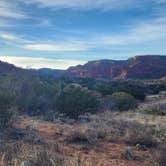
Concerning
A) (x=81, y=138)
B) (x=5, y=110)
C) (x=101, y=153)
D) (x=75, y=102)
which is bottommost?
(x=101, y=153)

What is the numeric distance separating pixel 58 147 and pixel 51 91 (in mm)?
16782

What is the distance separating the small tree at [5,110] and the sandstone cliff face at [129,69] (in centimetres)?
10809

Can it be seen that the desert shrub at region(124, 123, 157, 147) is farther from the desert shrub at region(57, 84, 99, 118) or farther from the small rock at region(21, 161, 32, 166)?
the desert shrub at region(57, 84, 99, 118)

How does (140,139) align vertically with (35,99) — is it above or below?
below

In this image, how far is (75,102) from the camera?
25453mm

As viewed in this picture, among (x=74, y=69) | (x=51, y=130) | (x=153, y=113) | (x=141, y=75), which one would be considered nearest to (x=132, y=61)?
(x=141, y=75)

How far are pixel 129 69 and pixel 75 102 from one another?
106m

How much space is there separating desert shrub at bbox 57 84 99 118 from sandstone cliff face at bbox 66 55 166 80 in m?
98.1

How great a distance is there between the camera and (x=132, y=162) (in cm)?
1129

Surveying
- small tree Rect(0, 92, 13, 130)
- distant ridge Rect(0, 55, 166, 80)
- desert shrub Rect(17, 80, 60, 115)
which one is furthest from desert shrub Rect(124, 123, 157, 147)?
distant ridge Rect(0, 55, 166, 80)

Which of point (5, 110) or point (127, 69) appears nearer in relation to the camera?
point (5, 110)

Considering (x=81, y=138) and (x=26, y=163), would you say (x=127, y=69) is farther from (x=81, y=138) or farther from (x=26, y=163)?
(x=26, y=163)

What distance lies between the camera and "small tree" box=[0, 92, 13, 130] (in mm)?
15793

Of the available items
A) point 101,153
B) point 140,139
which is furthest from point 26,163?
point 140,139
